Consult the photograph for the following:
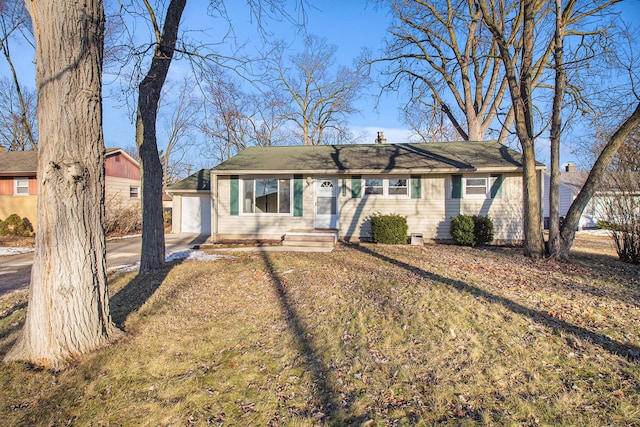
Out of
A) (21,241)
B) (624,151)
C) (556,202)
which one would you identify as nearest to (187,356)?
(556,202)

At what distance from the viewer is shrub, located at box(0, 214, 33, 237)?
1459 centimetres

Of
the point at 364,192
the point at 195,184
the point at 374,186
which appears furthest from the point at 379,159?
the point at 195,184

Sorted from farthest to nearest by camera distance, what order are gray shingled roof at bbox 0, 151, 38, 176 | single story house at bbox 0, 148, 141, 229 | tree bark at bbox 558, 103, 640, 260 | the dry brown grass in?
1. single story house at bbox 0, 148, 141, 229
2. gray shingled roof at bbox 0, 151, 38, 176
3. tree bark at bbox 558, 103, 640, 260
4. the dry brown grass

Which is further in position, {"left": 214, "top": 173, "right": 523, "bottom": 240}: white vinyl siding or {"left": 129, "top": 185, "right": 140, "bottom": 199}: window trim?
{"left": 129, "top": 185, "right": 140, "bottom": 199}: window trim

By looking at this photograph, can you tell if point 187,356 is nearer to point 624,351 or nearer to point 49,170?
point 49,170

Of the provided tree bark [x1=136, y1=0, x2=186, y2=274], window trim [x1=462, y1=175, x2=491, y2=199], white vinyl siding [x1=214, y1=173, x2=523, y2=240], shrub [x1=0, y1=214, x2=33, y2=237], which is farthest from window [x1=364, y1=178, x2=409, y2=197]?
shrub [x1=0, y1=214, x2=33, y2=237]

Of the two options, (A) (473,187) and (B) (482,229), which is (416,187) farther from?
(B) (482,229)

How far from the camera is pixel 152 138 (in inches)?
271

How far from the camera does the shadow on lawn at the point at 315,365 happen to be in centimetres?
260

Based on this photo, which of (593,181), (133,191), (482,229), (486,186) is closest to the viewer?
(593,181)

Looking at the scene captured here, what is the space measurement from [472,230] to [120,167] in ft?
60.2

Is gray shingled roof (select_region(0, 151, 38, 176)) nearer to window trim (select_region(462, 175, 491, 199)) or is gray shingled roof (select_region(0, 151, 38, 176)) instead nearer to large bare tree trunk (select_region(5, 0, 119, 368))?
large bare tree trunk (select_region(5, 0, 119, 368))

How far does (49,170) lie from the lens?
3.22m

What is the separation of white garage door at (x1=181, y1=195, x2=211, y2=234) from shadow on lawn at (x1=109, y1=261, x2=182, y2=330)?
31.4ft
